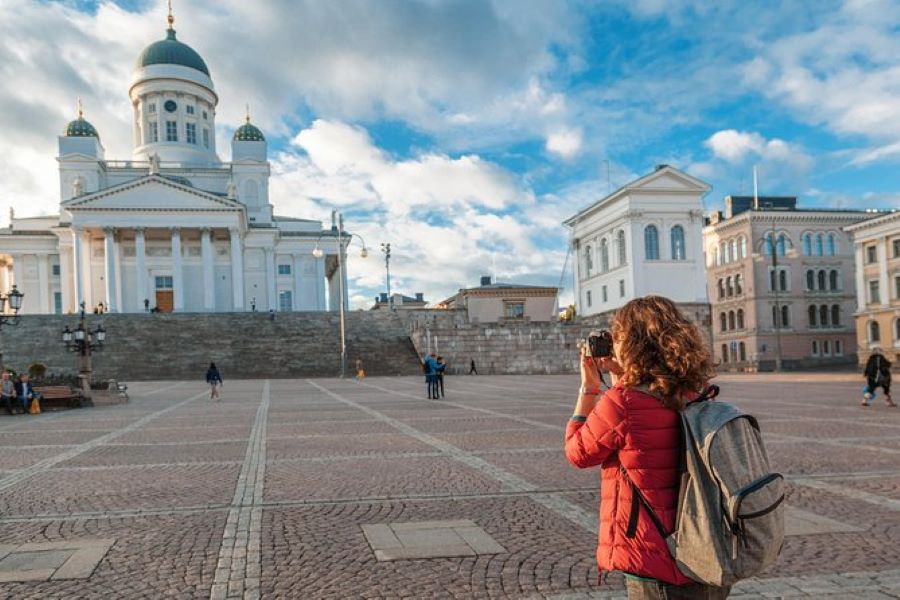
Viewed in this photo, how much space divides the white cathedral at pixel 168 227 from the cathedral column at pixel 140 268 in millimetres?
114

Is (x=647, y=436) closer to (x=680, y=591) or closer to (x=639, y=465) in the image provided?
(x=639, y=465)

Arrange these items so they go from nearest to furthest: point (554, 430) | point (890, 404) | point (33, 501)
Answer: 1. point (33, 501)
2. point (554, 430)
3. point (890, 404)

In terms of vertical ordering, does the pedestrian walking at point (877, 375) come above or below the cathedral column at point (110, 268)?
below

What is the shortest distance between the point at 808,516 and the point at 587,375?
4.71m

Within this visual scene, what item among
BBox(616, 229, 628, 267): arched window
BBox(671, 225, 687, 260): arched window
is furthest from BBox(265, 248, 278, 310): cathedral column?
BBox(671, 225, 687, 260): arched window

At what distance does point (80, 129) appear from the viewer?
77.4 metres

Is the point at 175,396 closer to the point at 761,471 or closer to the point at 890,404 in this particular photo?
the point at 890,404

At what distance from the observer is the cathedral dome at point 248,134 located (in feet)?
271

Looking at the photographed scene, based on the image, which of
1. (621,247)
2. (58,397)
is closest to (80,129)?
(621,247)

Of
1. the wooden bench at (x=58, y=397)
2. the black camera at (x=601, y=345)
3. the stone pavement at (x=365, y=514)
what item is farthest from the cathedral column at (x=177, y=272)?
the black camera at (x=601, y=345)

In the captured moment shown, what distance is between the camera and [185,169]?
7762cm

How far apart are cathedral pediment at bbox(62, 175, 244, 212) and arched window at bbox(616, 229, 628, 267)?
3426 centimetres

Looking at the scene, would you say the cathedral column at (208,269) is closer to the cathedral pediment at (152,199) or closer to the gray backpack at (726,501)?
the cathedral pediment at (152,199)

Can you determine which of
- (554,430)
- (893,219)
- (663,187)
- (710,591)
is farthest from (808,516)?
(663,187)
